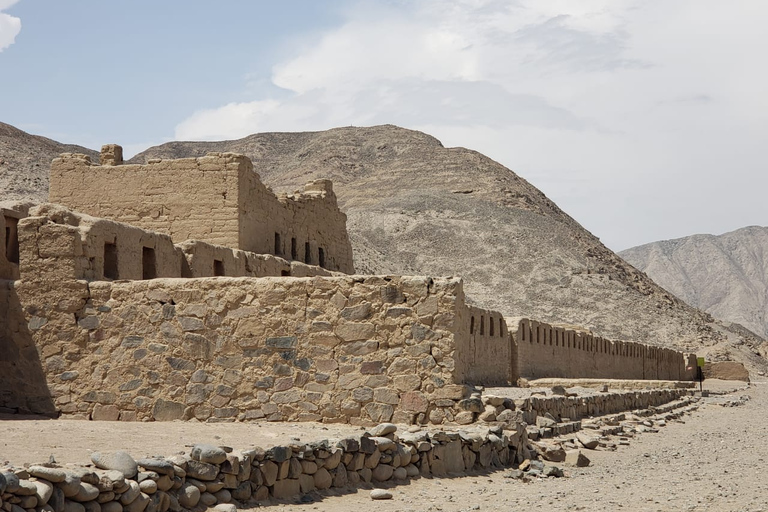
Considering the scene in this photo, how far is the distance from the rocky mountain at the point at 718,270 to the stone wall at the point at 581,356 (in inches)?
4500

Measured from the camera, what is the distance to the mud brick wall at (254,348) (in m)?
9.26

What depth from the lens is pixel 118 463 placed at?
19.4 feet

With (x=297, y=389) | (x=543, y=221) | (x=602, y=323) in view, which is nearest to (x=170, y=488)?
(x=297, y=389)

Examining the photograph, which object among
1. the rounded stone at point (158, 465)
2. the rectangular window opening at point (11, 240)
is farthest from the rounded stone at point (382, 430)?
the rectangular window opening at point (11, 240)

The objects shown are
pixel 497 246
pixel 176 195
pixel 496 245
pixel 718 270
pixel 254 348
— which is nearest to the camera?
pixel 254 348

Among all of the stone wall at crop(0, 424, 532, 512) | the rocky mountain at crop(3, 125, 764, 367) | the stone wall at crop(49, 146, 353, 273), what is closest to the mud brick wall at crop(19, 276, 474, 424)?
the stone wall at crop(0, 424, 532, 512)

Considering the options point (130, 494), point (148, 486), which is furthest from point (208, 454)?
point (130, 494)

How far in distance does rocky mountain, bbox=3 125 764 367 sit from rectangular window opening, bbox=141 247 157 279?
37.3 meters

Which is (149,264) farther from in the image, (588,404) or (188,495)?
(588,404)

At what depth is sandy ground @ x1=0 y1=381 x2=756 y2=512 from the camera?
7.23 meters

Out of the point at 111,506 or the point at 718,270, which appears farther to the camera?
the point at 718,270

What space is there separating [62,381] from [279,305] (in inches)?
97.3

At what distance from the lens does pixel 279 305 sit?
956 centimetres

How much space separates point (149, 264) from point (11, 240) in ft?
6.62
